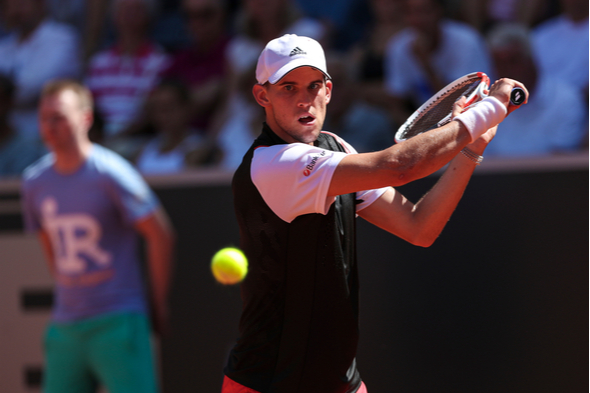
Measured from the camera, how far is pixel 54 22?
6.84 meters

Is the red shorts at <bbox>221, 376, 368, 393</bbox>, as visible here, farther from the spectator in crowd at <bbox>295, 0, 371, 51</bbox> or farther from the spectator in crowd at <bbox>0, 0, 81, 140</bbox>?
the spectator in crowd at <bbox>0, 0, 81, 140</bbox>

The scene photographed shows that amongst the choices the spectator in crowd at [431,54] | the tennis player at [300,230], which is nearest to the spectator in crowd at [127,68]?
the spectator in crowd at [431,54]

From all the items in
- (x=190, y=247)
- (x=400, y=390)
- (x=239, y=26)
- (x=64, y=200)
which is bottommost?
(x=400, y=390)

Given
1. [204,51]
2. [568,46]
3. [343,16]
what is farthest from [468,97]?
[204,51]

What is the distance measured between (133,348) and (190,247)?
108 cm

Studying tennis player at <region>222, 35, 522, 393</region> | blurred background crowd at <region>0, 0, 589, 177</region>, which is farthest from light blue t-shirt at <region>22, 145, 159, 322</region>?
tennis player at <region>222, 35, 522, 393</region>

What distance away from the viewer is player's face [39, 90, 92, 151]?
13.0 ft

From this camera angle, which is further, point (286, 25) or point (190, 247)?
point (286, 25)

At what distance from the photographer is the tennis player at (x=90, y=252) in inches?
145

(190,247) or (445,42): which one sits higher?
(445,42)

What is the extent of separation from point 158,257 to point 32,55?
362cm

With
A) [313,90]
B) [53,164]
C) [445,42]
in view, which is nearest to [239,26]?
[445,42]

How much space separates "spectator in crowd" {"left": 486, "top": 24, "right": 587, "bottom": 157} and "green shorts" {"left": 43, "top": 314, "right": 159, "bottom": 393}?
2626mm

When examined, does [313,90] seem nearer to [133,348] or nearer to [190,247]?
[133,348]
